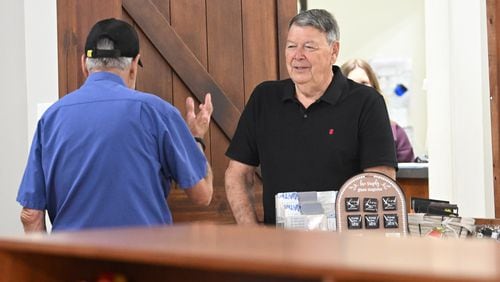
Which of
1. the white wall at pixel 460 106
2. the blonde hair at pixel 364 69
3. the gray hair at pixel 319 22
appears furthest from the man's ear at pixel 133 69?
the blonde hair at pixel 364 69

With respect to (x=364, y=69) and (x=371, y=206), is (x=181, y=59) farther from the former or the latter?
(x=364, y=69)

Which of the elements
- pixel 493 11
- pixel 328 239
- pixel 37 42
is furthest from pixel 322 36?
pixel 328 239

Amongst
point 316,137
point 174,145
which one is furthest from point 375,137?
point 174,145

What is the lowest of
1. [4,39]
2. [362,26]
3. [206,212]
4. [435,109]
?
[206,212]

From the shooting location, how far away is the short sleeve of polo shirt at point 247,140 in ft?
11.1

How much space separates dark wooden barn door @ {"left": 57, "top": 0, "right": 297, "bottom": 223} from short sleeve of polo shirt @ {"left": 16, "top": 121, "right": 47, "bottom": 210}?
0.49m

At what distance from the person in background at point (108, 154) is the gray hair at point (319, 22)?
68 centimetres

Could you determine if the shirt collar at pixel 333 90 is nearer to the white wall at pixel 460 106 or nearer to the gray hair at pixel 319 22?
the gray hair at pixel 319 22

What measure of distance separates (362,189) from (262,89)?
819mm

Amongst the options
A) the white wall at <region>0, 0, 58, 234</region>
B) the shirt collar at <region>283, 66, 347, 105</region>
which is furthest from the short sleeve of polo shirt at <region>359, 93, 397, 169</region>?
the white wall at <region>0, 0, 58, 234</region>

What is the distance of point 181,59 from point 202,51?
5.7 inches

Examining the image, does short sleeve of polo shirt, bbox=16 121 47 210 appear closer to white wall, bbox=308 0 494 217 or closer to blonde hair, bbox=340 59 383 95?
white wall, bbox=308 0 494 217

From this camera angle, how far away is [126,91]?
2.83 metres

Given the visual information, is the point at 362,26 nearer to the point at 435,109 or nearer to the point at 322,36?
the point at 435,109
